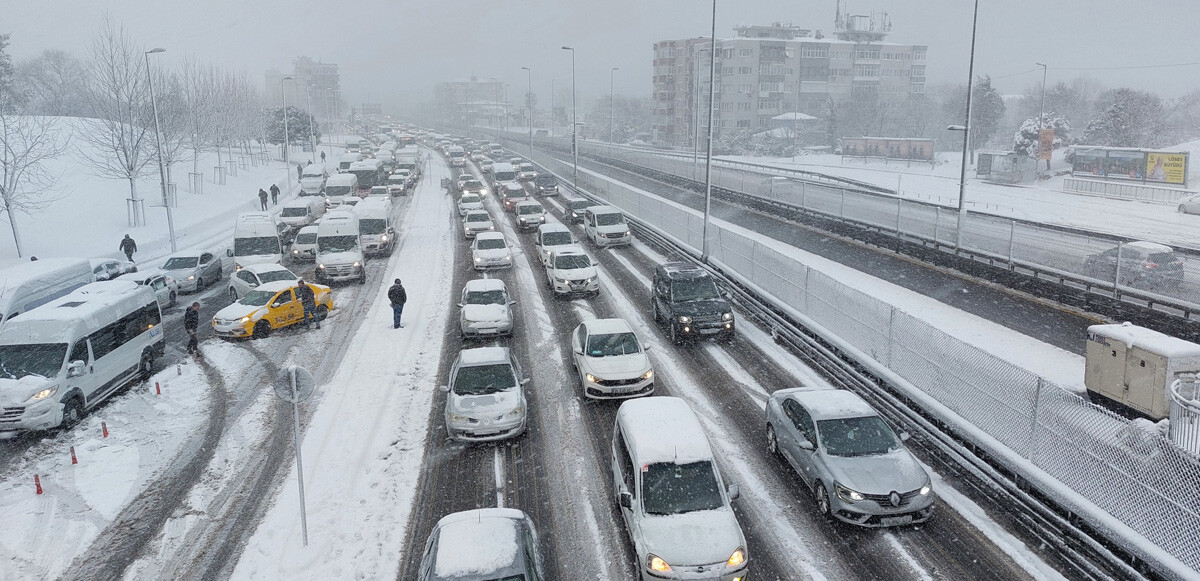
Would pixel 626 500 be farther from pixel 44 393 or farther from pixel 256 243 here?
pixel 256 243

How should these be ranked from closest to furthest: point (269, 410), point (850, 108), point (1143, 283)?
point (269, 410) < point (1143, 283) < point (850, 108)

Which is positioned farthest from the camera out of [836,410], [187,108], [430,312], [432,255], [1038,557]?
[187,108]

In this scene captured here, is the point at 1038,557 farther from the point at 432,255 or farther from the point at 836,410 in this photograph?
the point at 432,255

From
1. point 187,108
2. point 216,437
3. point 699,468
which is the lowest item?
point 216,437

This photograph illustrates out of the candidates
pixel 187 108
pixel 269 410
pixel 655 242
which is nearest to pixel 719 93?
pixel 187 108

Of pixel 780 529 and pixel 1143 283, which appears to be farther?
pixel 1143 283

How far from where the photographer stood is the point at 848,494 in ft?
35.4

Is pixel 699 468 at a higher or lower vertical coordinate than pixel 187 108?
lower

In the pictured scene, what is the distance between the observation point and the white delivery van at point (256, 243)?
30.1 metres

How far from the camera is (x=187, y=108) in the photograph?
64.1 metres

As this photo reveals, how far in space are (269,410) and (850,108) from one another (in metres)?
113

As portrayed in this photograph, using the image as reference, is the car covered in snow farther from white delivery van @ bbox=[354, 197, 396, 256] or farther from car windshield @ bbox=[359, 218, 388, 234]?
car windshield @ bbox=[359, 218, 388, 234]

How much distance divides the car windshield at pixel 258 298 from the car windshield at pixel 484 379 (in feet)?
33.4

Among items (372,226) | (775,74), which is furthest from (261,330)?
(775,74)
